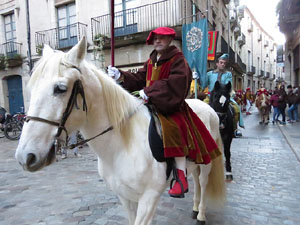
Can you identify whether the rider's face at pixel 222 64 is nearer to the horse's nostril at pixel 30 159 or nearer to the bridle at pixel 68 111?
the bridle at pixel 68 111

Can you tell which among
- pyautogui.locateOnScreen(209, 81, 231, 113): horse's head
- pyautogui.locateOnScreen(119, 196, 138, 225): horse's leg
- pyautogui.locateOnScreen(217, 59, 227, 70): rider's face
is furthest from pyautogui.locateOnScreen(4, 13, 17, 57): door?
pyautogui.locateOnScreen(119, 196, 138, 225): horse's leg

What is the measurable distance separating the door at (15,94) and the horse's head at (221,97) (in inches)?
611

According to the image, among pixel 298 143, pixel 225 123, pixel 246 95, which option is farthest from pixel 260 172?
pixel 246 95

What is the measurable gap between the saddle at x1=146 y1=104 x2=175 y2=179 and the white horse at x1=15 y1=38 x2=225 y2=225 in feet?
0.16

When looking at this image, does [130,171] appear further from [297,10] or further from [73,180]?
[297,10]

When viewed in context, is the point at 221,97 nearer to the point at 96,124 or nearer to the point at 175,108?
the point at 175,108

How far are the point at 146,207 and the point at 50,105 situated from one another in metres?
1.12

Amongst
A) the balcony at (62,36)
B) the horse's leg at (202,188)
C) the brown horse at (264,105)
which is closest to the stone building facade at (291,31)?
the brown horse at (264,105)

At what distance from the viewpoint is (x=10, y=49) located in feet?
51.1

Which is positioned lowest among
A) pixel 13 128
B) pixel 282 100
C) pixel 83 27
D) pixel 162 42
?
pixel 13 128

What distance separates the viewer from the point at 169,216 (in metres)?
3.16

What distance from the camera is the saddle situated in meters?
1.84

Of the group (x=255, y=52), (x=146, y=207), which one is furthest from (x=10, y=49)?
(x=255, y=52)

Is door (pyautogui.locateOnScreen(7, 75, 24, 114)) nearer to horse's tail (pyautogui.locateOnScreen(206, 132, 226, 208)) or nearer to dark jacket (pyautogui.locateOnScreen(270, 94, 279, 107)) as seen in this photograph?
horse's tail (pyautogui.locateOnScreen(206, 132, 226, 208))
